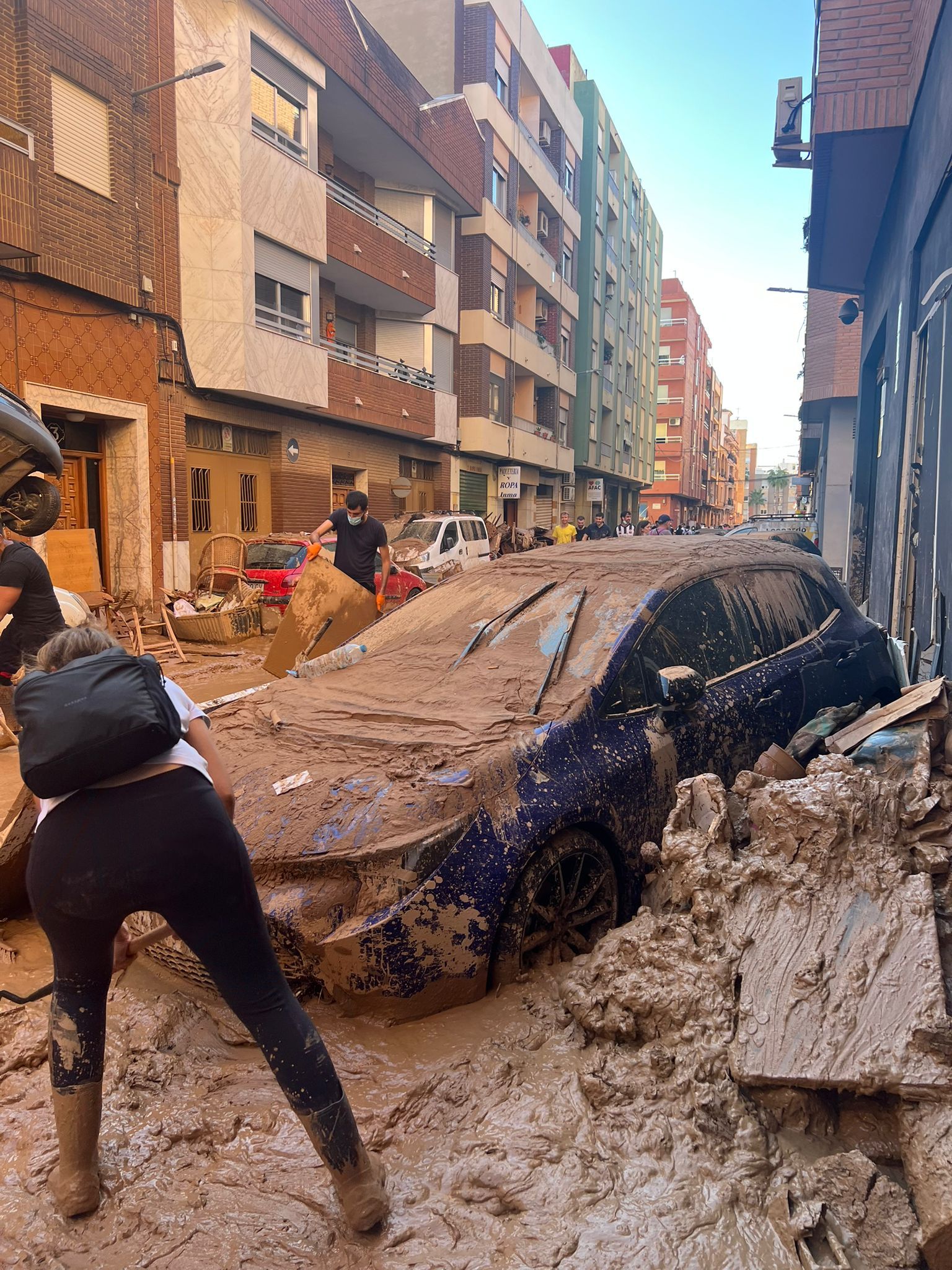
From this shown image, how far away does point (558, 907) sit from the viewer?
3160 millimetres

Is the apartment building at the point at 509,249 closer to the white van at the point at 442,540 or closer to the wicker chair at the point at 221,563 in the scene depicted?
the white van at the point at 442,540

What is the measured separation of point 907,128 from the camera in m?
8.34

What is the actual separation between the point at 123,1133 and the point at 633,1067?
58.5 inches

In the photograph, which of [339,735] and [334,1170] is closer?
[334,1170]

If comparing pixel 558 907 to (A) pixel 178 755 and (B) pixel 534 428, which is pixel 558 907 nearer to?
(A) pixel 178 755

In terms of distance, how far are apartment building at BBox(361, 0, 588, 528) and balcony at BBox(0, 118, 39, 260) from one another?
15363 mm

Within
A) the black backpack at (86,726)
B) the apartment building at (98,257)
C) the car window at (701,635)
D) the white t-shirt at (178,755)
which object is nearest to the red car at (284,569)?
the apartment building at (98,257)

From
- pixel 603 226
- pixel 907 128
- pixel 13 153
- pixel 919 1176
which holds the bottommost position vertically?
pixel 919 1176

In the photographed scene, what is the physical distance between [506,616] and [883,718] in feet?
6.29

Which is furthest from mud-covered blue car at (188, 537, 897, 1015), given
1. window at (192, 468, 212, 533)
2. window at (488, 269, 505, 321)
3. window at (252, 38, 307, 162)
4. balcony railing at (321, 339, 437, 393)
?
window at (488, 269, 505, 321)

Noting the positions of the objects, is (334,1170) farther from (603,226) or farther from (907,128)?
(603,226)

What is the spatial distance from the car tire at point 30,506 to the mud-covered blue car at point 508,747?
1514 millimetres

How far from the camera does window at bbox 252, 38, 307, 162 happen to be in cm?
1579

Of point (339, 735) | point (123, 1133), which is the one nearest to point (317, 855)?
point (339, 735)
